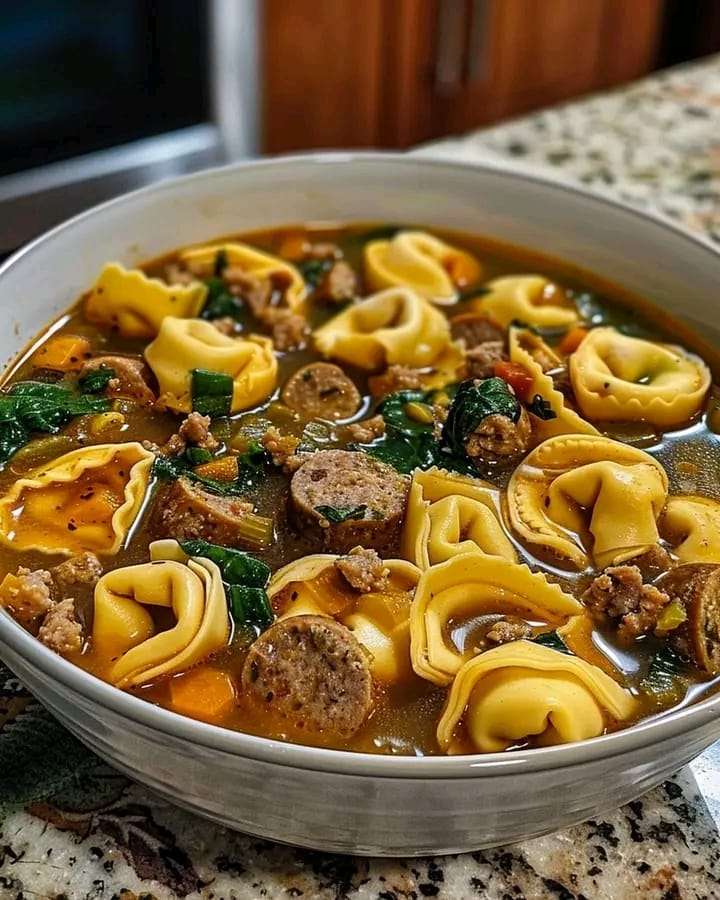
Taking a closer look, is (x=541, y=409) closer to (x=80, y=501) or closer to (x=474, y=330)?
(x=474, y=330)

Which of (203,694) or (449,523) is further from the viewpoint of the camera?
(449,523)

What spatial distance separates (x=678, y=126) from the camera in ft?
13.4

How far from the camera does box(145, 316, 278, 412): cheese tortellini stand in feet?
8.33

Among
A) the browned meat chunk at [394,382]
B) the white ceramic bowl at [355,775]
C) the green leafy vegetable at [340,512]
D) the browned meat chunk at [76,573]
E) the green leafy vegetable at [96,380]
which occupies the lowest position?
the browned meat chunk at [394,382]

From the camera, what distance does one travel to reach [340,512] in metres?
2.15

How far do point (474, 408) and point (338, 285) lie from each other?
2.68ft

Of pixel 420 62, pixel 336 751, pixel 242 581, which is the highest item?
pixel 336 751

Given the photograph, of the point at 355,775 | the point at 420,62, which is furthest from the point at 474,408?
the point at 420,62

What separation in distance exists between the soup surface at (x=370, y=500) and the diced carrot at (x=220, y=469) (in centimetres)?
2

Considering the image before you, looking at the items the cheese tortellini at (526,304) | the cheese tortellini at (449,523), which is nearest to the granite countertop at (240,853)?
the cheese tortellini at (449,523)

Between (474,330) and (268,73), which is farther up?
(474,330)

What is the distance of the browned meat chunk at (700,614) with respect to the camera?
76.7 inches

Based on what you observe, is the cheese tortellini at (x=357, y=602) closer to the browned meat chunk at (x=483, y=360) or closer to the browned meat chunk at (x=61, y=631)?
the browned meat chunk at (x=61, y=631)

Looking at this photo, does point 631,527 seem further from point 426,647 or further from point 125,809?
point 125,809
